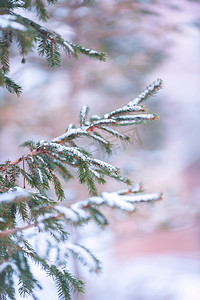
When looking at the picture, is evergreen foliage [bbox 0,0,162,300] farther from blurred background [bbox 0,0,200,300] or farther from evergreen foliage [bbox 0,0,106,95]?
blurred background [bbox 0,0,200,300]

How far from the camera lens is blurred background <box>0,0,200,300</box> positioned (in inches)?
104

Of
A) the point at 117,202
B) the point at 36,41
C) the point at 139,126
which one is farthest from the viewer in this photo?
the point at 139,126

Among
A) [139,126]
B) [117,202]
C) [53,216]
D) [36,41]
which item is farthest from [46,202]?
[139,126]

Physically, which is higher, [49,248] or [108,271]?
[108,271]

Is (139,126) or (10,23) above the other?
(139,126)

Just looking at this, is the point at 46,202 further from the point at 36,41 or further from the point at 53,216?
the point at 36,41

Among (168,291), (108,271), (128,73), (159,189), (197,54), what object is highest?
(197,54)

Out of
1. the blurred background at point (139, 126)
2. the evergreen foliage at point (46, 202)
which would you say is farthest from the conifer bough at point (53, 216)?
the blurred background at point (139, 126)

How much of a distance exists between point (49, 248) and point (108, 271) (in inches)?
113

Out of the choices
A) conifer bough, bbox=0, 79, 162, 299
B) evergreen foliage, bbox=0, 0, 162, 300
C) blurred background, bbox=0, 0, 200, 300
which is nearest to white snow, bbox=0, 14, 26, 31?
evergreen foliage, bbox=0, 0, 162, 300

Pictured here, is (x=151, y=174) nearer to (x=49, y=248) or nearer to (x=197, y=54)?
(x=197, y=54)

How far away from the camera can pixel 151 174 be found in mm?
3344

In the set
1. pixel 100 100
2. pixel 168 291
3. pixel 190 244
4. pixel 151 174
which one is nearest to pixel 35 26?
pixel 100 100

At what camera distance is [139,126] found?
3.01 m
